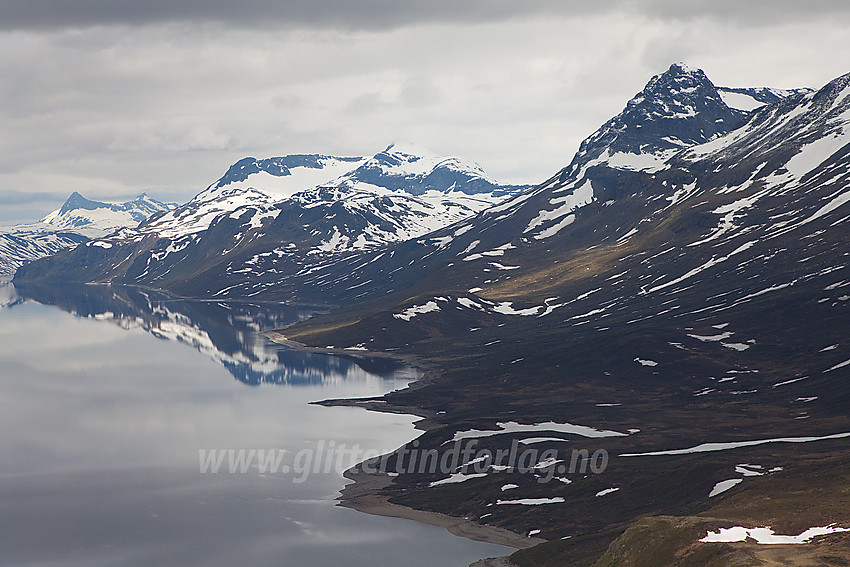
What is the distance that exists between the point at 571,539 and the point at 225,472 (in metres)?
77.0

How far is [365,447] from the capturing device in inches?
7446

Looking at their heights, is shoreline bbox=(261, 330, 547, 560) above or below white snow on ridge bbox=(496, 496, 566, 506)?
below

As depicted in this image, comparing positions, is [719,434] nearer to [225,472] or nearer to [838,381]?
[838,381]

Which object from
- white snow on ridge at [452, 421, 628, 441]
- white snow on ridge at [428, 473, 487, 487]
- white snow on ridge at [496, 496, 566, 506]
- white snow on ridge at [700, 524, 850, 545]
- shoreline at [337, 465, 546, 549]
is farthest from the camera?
white snow on ridge at [452, 421, 628, 441]

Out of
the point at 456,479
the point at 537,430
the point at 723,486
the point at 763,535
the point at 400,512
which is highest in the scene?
the point at 537,430

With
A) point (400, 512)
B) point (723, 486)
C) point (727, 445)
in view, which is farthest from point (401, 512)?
point (727, 445)

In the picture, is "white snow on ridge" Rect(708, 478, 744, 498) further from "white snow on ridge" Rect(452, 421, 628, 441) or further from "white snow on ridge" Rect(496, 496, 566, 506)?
"white snow on ridge" Rect(452, 421, 628, 441)

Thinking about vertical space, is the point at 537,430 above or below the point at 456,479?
above

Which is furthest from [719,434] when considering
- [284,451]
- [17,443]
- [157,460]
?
[17,443]

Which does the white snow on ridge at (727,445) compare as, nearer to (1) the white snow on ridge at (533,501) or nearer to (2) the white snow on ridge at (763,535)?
(1) the white snow on ridge at (533,501)

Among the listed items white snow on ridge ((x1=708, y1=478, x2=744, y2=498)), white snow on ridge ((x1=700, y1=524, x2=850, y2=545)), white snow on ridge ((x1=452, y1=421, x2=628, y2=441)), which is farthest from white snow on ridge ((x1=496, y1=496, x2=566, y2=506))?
white snow on ridge ((x1=700, y1=524, x2=850, y2=545))

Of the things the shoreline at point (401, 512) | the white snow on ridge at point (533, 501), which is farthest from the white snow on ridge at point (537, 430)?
the white snow on ridge at point (533, 501)

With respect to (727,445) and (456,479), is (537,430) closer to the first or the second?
(456,479)

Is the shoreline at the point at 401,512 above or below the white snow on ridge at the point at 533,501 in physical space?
below
